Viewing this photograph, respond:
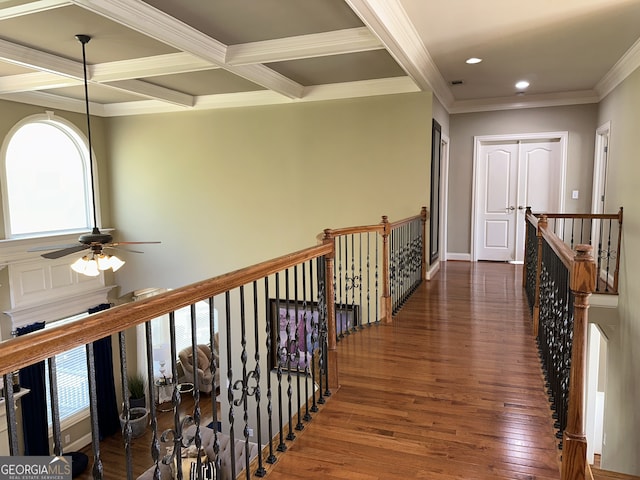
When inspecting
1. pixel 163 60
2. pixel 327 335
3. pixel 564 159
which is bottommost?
pixel 327 335

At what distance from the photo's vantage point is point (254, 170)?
6977 mm

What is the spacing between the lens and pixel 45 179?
7.11 m

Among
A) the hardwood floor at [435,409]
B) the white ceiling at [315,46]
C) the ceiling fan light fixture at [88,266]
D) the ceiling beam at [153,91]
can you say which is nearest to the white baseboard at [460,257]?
the white ceiling at [315,46]

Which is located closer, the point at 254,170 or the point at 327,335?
the point at 327,335

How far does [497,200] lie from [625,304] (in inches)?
119

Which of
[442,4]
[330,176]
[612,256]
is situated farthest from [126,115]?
[612,256]

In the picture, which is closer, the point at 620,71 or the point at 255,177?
the point at 620,71

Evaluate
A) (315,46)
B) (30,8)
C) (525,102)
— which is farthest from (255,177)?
(525,102)

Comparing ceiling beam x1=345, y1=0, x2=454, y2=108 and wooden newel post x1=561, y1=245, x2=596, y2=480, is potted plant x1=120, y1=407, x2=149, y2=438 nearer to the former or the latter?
ceiling beam x1=345, y1=0, x2=454, y2=108

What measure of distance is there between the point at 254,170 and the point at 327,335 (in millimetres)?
4400

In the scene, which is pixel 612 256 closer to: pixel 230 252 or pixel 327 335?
pixel 327 335

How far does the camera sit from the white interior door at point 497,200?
767 centimetres

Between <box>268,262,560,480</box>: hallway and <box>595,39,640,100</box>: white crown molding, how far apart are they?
3010 mm

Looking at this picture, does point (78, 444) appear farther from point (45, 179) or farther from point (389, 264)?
point (389, 264)
